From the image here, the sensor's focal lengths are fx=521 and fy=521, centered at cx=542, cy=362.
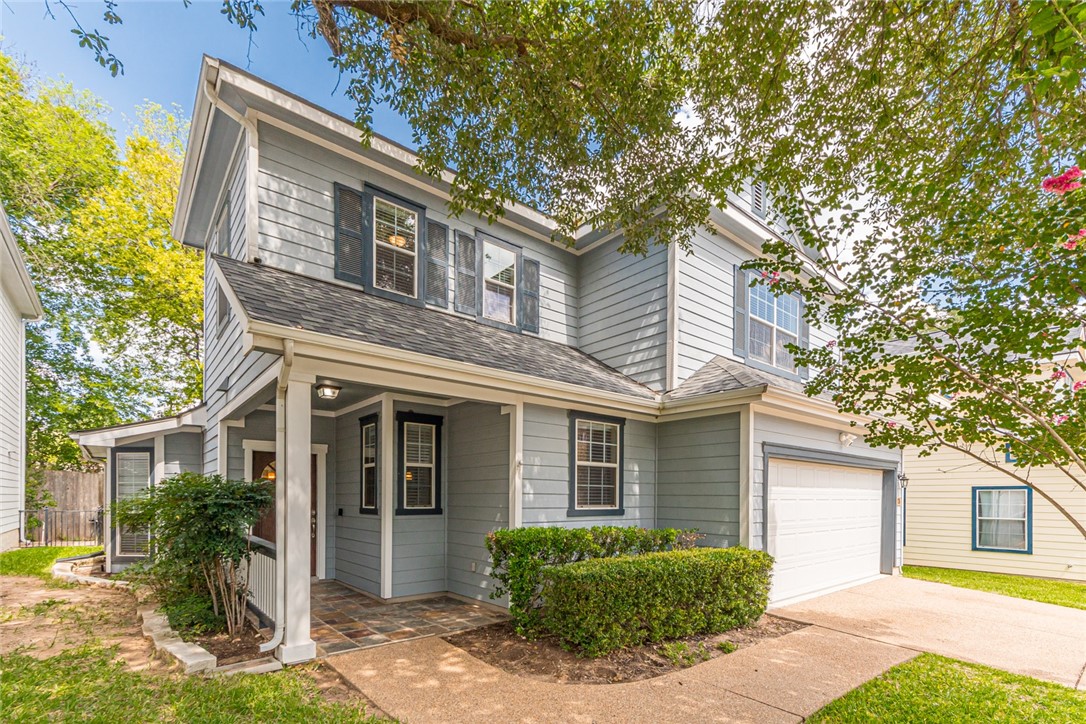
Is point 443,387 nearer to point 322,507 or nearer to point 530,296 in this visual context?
point 530,296

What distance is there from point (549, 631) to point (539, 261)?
5.96 m

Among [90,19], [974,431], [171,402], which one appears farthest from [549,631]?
[171,402]

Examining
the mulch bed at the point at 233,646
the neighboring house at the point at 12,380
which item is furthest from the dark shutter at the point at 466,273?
the neighboring house at the point at 12,380

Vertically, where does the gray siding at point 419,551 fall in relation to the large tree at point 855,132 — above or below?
below

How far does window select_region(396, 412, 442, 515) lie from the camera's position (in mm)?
7252

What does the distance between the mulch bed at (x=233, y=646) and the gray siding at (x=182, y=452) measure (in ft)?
16.8

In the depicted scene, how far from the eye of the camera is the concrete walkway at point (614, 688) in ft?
12.6

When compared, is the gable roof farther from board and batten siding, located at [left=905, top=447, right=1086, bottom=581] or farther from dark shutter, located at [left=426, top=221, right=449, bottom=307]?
board and batten siding, located at [left=905, top=447, right=1086, bottom=581]

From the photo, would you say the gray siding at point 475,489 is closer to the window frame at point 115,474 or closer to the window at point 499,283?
the window at point 499,283

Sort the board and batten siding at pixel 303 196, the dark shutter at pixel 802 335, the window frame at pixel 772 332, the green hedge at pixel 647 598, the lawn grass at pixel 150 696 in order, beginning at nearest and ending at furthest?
the lawn grass at pixel 150 696
the green hedge at pixel 647 598
the board and batten siding at pixel 303 196
the window frame at pixel 772 332
the dark shutter at pixel 802 335

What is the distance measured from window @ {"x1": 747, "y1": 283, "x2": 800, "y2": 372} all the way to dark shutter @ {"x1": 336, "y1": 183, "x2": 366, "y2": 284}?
682cm

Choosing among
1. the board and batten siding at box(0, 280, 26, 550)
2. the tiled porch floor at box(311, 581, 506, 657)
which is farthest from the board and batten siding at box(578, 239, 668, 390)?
the board and batten siding at box(0, 280, 26, 550)

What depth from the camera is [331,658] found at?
188 inches

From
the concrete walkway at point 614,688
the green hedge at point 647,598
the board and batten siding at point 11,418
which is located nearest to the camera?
the concrete walkway at point 614,688
